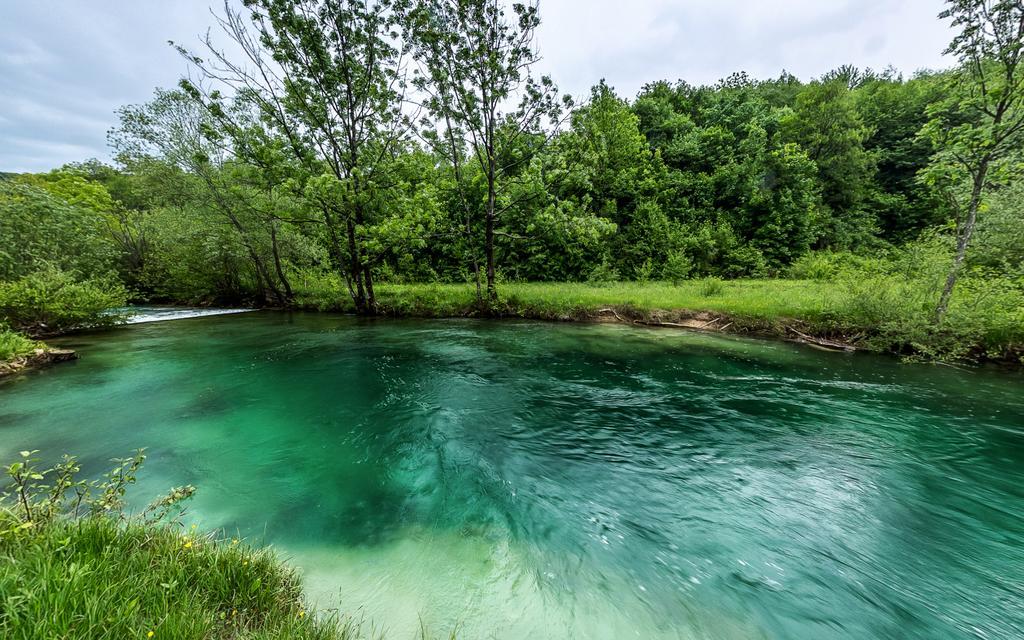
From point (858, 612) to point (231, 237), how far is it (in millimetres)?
26887

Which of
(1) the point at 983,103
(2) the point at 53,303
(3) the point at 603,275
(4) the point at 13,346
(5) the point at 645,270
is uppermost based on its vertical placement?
(1) the point at 983,103

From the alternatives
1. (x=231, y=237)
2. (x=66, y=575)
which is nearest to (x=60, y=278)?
(x=231, y=237)

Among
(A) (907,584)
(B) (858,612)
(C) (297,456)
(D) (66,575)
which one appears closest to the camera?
(D) (66,575)

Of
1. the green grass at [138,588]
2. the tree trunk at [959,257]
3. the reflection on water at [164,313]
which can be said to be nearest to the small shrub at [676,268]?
the tree trunk at [959,257]

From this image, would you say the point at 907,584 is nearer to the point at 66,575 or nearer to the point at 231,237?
the point at 66,575

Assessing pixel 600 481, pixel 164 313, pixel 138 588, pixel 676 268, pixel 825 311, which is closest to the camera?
pixel 138 588

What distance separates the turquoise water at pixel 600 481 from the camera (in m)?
3.18

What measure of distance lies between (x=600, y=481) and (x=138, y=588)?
4.59m

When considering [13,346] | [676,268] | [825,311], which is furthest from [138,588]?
[676,268]

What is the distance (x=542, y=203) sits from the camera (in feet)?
59.2

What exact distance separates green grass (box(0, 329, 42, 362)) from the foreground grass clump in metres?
11.0

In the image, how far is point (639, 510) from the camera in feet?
14.4

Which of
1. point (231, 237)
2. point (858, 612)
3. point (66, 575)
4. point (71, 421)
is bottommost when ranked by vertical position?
point (858, 612)

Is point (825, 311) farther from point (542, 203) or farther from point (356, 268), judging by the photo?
point (356, 268)
